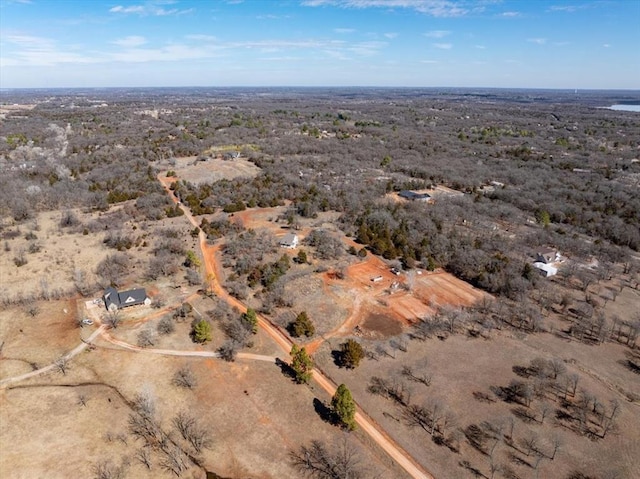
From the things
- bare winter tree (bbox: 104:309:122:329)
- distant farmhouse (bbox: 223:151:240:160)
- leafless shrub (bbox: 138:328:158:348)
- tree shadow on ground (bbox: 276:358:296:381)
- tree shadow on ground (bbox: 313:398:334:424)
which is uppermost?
distant farmhouse (bbox: 223:151:240:160)

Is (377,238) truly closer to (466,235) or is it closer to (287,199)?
(466,235)

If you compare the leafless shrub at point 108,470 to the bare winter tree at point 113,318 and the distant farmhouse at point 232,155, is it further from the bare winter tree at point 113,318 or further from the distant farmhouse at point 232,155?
the distant farmhouse at point 232,155

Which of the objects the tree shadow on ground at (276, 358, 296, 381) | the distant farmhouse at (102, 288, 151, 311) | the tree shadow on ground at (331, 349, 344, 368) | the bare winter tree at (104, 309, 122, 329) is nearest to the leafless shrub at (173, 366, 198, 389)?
the tree shadow on ground at (276, 358, 296, 381)

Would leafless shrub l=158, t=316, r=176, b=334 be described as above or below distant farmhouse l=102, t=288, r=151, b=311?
below

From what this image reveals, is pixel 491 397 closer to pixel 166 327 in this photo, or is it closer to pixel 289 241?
pixel 166 327

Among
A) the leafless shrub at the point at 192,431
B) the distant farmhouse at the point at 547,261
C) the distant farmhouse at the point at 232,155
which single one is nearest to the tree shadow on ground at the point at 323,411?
the leafless shrub at the point at 192,431

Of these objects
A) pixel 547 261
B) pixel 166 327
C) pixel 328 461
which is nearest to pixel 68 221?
pixel 166 327

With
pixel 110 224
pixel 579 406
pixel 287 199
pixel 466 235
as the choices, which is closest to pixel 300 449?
pixel 579 406

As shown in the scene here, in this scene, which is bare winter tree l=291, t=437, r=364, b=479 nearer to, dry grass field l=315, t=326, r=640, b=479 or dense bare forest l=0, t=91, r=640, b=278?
dry grass field l=315, t=326, r=640, b=479
